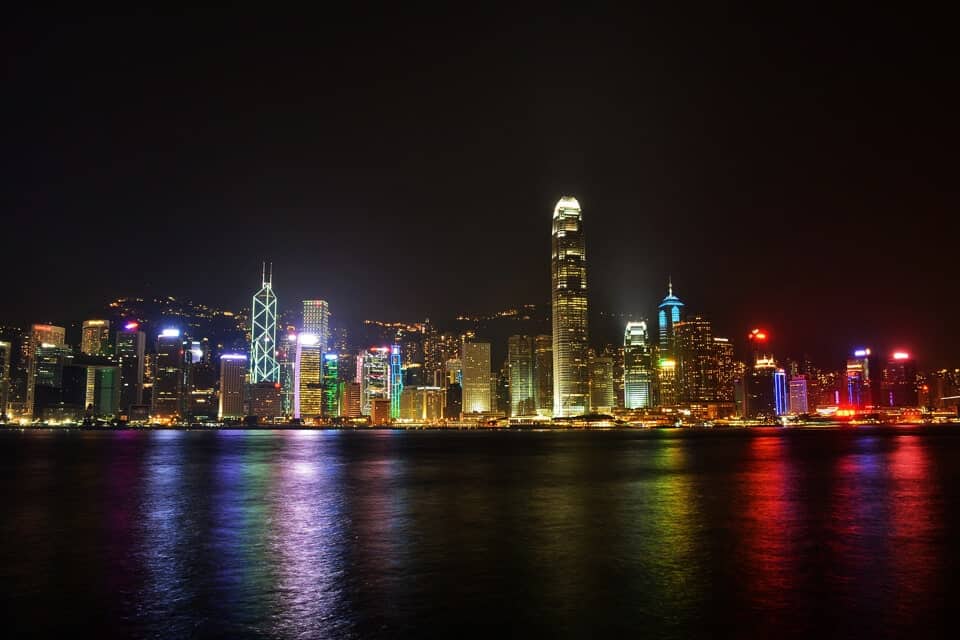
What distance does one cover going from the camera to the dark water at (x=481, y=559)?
1886cm

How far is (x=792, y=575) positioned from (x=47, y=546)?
28815 mm

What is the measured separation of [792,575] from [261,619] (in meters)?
16.9

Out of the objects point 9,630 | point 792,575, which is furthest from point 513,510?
point 9,630

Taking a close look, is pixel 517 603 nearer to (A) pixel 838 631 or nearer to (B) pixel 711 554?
(A) pixel 838 631

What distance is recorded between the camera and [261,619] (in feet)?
61.2

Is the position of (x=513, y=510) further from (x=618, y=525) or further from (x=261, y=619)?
(x=261, y=619)

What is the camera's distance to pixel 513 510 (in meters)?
39.8

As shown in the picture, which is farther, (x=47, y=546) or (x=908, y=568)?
(x=47, y=546)

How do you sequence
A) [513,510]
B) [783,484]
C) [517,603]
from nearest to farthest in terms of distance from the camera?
[517,603]
[513,510]
[783,484]

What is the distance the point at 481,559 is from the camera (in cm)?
2661

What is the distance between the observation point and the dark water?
18.9 meters

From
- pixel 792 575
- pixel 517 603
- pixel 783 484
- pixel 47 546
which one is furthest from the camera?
pixel 783 484

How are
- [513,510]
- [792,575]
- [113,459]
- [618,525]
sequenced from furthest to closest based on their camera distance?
1. [113,459]
2. [513,510]
3. [618,525]
4. [792,575]

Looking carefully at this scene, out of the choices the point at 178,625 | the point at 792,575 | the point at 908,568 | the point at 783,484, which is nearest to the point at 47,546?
the point at 178,625
